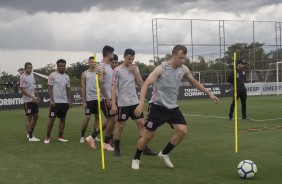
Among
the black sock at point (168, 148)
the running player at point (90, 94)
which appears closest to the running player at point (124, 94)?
the black sock at point (168, 148)

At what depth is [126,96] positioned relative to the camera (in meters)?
8.77

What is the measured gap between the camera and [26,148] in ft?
33.3

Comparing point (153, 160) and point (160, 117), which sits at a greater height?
point (160, 117)

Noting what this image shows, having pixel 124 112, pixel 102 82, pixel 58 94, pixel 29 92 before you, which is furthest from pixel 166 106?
pixel 29 92

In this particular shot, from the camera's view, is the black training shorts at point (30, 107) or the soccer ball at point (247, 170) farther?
the black training shorts at point (30, 107)

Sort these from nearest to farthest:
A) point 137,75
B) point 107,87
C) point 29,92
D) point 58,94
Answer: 1. point 137,75
2. point 107,87
3. point 58,94
4. point 29,92

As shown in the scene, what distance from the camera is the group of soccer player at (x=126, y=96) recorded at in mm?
7223

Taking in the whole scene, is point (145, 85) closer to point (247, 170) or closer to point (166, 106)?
point (166, 106)

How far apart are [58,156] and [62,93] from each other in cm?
269

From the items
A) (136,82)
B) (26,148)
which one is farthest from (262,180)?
(26,148)

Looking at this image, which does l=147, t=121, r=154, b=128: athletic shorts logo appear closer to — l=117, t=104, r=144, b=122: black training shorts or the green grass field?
the green grass field

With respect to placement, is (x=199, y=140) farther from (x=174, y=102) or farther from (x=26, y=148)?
(x=26, y=148)

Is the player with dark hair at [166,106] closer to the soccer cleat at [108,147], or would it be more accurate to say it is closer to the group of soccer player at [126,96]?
the group of soccer player at [126,96]

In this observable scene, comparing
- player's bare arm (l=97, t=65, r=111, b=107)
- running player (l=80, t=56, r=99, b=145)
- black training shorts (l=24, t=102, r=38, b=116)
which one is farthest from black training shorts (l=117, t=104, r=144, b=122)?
black training shorts (l=24, t=102, r=38, b=116)
